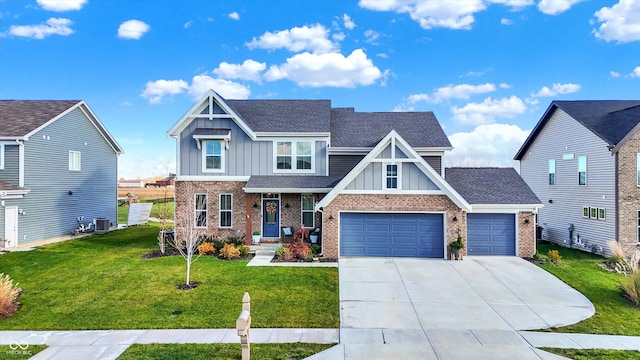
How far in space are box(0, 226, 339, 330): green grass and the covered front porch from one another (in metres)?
3.53

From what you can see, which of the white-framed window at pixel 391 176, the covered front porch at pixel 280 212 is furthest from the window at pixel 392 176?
the covered front porch at pixel 280 212

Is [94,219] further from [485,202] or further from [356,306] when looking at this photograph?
[485,202]

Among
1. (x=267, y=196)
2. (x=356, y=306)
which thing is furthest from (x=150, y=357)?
(x=267, y=196)

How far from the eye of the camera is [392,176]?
15.2 metres

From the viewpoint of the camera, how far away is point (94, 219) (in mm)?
23891

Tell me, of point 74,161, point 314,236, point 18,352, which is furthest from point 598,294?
point 74,161

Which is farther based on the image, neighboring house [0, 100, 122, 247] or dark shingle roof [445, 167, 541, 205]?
neighboring house [0, 100, 122, 247]

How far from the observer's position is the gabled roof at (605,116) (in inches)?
648

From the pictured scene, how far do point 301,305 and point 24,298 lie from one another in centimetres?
865

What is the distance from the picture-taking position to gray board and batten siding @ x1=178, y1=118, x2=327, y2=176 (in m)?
18.2

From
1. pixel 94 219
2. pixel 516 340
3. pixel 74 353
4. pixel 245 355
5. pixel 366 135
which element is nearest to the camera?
pixel 245 355

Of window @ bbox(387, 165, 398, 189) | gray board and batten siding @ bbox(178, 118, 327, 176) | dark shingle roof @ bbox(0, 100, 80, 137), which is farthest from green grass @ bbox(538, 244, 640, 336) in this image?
dark shingle roof @ bbox(0, 100, 80, 137)

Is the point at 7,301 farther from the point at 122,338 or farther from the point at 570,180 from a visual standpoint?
the point at 570,180

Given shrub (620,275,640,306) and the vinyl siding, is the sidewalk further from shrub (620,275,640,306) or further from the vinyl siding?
the vinyl siding
